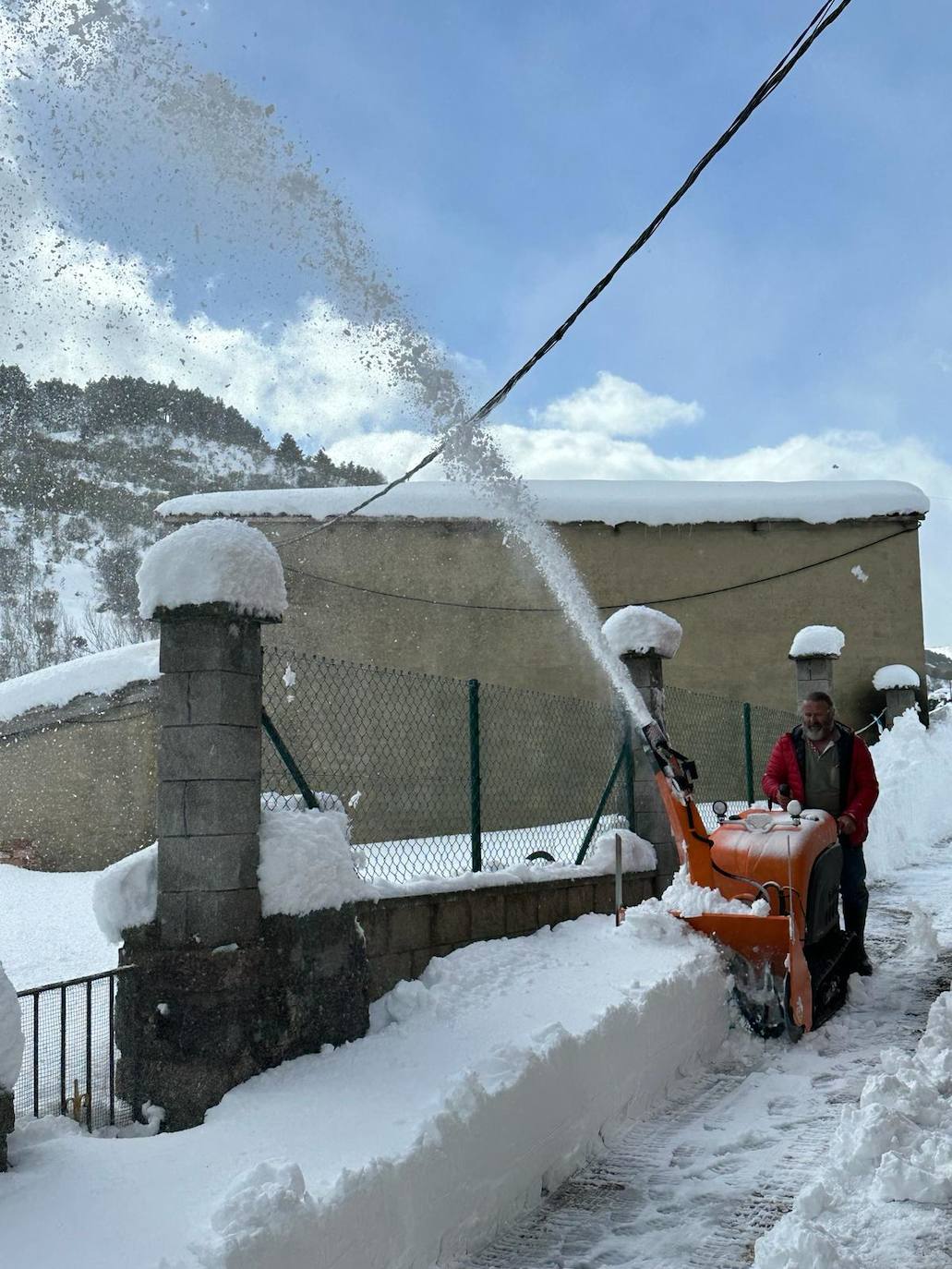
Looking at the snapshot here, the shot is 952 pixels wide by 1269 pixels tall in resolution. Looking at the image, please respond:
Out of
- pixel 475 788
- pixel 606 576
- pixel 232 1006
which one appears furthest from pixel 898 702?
pixel 232 1006

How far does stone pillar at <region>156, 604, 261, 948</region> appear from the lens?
4.49 m

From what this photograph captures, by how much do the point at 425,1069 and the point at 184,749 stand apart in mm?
1615

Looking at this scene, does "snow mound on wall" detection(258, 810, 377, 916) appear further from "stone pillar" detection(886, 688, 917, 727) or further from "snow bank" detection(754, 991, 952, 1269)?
"stone pillar" detection(886, 688, 917, 727)

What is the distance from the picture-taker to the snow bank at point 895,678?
57.1 feet

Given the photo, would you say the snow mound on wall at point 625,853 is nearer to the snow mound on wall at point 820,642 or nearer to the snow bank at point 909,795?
the snow bank at point 909,795

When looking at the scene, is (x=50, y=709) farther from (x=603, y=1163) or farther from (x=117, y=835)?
(x=603, y=1163)

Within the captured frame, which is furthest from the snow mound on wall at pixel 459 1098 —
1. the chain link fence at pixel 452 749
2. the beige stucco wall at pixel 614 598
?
the beige stucco wall at pixel 614 598

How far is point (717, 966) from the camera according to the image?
5.73 m

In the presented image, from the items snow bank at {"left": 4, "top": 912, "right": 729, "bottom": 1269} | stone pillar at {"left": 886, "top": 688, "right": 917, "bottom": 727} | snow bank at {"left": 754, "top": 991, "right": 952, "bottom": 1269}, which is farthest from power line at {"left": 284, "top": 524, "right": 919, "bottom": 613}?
snow bank at {"left": 754, "top": 991, "right": 952, "bottom": 1269}

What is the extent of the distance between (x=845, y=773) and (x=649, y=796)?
7.01 feet

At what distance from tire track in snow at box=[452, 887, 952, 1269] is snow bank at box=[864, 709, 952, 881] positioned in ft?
21.6

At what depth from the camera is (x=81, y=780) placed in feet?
44.5

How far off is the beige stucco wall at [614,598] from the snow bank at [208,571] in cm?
1198

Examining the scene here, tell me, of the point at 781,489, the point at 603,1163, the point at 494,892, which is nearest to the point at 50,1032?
the point at 494,892
